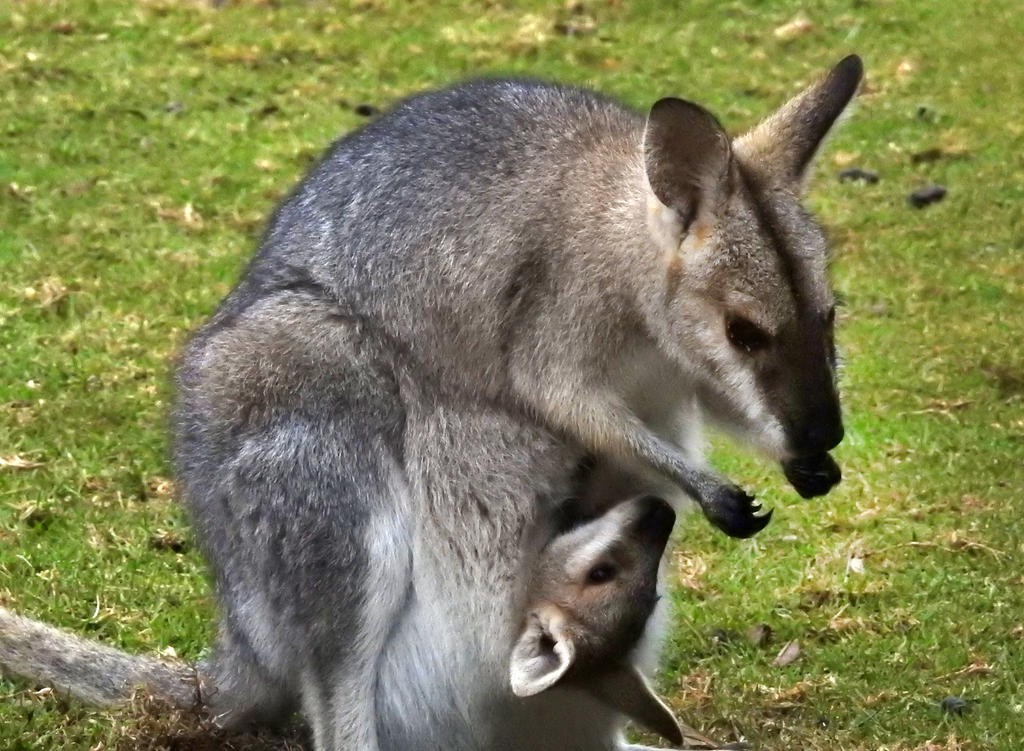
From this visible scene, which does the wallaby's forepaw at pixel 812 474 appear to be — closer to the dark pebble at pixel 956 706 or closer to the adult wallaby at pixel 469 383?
the adult wallaby at pixel 469 383

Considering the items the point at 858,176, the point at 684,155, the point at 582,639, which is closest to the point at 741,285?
the point at 684,155

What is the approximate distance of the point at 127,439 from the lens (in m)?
5.98

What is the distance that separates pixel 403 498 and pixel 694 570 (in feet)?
5.76

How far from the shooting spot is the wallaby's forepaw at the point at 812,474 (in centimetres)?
402

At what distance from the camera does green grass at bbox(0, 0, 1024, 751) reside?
5004mm

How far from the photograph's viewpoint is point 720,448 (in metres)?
5.38

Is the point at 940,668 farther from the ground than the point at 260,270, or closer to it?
closer to it

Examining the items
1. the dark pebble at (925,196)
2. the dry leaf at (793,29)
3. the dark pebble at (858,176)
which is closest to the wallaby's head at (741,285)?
the dark pebble at (925,196)

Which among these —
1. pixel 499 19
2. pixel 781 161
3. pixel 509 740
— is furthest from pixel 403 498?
Answer: pixel 499 19

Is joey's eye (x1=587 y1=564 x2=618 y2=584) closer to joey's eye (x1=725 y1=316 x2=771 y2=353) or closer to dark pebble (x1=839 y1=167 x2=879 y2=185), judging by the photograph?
joey's eye (x1=725 y1=316 x2=771 y2=353)

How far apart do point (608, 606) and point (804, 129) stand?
4.08 feet

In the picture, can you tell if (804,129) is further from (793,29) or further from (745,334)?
(793,29)

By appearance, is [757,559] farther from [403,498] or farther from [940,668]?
[403,498]

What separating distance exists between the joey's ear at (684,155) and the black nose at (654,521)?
26.8 inches
